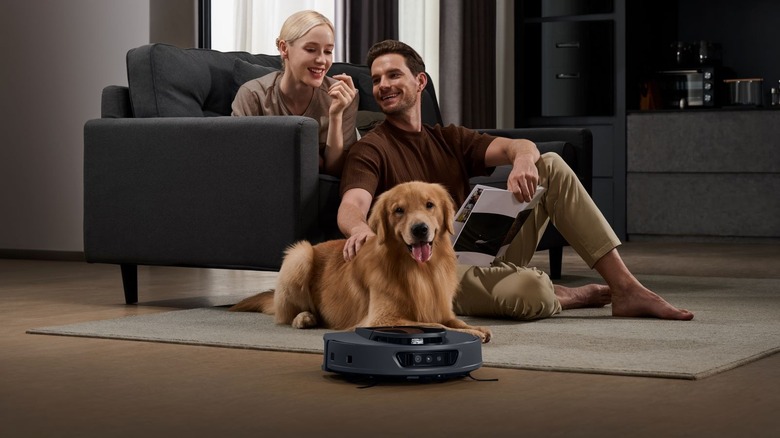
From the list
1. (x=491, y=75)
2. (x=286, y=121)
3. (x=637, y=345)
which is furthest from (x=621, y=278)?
(x=491, y=75)

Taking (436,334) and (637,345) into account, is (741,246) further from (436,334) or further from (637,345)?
(436,334)

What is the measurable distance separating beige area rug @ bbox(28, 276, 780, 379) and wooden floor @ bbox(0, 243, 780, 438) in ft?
0.18

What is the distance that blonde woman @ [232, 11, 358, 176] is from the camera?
3457 mm

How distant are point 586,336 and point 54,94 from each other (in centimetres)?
360

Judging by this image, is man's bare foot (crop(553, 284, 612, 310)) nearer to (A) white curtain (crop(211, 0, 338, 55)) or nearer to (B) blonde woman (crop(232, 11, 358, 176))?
(B) blonde woman (crop(232, 11, 358, 176))

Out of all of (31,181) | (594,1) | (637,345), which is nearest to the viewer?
(637,345)

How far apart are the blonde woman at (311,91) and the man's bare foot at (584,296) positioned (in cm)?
73

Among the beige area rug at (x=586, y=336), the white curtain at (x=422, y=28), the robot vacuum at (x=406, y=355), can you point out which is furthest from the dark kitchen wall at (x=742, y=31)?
the robot vacuum at (x=406, y=355)

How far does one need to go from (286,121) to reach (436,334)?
4.29ft

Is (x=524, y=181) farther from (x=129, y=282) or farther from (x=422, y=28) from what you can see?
(x=422, y=28)

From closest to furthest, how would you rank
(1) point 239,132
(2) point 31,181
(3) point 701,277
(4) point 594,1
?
(1) point 239,132
(3) point 701,277
(2) point 31,181
(4) point 594,1

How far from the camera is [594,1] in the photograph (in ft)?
23.4

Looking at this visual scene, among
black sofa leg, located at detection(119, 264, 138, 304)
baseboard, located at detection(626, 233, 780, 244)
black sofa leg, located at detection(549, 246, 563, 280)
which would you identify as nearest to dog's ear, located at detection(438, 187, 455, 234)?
black sofa leg, located at detection(119, 264, 138, 304)

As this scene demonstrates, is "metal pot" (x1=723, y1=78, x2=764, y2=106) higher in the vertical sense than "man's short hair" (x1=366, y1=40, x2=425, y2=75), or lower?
higher
